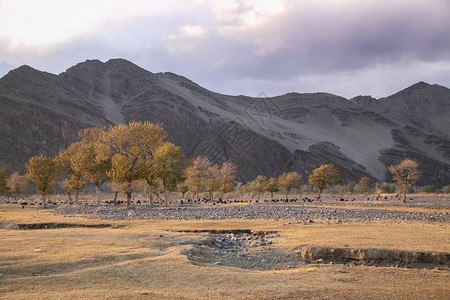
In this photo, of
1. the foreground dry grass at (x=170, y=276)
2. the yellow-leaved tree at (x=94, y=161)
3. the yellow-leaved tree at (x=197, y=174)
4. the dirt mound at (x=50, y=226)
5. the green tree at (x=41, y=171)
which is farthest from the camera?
the yellow-leaved tree at (x=197, y=174)

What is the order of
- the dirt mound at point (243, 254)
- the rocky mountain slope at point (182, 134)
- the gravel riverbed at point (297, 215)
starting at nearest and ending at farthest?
the dirt mound at point (243, 254) → the gravel riverbed at point (297, 215) → the rocky mountain slope at point (182, 134)

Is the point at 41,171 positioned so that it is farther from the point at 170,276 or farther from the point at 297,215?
the point at 170,276

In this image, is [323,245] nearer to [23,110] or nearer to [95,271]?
[95,271]

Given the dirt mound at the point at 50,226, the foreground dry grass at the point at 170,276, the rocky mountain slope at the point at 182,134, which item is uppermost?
the rocky mountain slope at the point at 182,134

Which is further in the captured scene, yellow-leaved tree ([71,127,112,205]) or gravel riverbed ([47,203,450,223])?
yellow-leaved tree ([71,127,112,205])

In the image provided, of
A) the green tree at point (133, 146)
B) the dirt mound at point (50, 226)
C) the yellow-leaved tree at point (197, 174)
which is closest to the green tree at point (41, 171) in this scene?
the green tree at point (133, 146)

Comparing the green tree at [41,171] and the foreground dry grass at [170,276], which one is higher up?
the green tree at [41,171]

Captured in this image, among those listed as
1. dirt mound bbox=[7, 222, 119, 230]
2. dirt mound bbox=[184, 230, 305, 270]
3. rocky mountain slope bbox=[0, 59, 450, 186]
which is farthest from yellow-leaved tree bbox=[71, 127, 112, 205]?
rocky mountain slope bbox=[0, 59, 450, 186]

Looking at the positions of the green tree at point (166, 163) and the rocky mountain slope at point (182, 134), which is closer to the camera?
the green tree at point (166, 163)

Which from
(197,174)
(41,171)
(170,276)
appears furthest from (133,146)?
(170,276)

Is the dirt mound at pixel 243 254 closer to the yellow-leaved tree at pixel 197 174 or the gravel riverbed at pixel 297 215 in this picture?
the gravel riverbed at pixel 297 215

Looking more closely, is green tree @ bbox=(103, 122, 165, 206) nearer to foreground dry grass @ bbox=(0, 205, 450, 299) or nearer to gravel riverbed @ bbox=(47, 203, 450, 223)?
gravel riverbed @ bbox=(47, 203, 450, 223)

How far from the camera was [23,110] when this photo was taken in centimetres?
12131

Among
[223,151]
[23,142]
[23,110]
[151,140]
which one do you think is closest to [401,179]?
[151,140]
